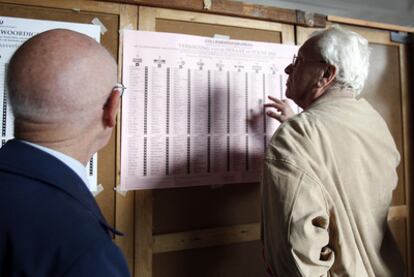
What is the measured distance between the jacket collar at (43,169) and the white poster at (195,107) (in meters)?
0.52

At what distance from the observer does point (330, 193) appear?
71cm

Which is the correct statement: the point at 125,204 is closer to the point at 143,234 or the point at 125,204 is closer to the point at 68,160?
the point at 143,234

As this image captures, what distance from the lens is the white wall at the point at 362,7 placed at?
6.03 ft

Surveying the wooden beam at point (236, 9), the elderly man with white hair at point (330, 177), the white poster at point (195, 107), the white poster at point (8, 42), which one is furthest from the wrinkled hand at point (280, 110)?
the white poster at point (8, 42)

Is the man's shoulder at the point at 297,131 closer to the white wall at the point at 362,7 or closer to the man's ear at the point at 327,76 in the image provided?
the man's ear at the point at 327,76

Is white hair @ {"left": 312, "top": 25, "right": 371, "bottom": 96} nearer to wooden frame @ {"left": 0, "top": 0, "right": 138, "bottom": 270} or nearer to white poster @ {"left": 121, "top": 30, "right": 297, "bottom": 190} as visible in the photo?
white poster @ {"left": 121, "top": 30, "right": 297, "bottom": 190}

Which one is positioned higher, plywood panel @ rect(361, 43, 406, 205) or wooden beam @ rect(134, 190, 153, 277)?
plywood panel @ rect(361, 43, 406, 205)

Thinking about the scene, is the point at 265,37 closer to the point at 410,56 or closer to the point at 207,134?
the point at 207,134

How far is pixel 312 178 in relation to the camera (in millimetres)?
681

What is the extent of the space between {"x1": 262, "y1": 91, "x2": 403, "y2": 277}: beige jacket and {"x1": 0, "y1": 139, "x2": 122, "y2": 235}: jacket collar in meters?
0.41

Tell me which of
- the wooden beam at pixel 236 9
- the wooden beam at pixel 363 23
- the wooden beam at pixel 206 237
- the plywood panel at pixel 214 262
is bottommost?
the plywood panel at pixel 214 262

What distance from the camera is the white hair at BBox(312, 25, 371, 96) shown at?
822 millimetres

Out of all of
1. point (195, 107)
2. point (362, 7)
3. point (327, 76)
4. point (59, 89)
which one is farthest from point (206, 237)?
point (362, 7)

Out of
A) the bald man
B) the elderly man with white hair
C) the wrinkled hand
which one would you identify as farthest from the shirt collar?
the wrinkled hand
